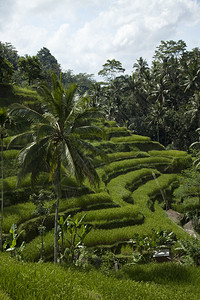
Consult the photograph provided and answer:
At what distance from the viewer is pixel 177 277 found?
1042cm

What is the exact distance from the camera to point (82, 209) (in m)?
17.7

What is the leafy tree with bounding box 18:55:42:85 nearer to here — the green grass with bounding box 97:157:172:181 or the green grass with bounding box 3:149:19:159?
the green grass with bounding box 97:157:172:181

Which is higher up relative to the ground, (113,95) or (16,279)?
(113,95)

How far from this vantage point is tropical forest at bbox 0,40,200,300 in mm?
8000

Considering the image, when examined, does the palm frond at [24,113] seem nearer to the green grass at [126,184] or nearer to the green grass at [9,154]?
the green grass at [9,154]

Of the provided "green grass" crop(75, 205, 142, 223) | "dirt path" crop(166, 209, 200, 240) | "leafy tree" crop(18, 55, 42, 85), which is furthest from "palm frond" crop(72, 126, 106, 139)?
"leafy tree" crop(18, 55, 42, 85)

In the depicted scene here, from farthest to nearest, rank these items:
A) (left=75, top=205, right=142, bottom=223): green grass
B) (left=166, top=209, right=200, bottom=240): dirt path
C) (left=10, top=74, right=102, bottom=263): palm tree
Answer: (left=166, top=209, right=200, bottom=240): dirt path, (left=75, top=205, right=142, bottom=223): green grass, (left=10, top=74, right=102, bottom=263): palm tree

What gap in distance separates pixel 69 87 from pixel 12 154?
10.9 m

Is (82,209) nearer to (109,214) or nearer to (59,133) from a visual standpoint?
(109,214)

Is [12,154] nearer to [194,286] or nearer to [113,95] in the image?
[194,286]

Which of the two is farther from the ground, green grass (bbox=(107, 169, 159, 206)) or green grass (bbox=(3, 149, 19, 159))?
green grass (bbox=(3, 149, 19, 159))

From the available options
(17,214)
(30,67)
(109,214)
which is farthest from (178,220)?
(30,67)

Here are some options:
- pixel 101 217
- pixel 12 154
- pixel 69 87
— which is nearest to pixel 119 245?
pixel 101 217

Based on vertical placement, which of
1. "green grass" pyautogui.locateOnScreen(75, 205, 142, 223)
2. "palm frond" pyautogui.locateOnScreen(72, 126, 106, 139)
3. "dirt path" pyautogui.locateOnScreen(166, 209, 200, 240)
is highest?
"palm frond" pyautogui.locateOnScreen(72, 126, 106, 139)
